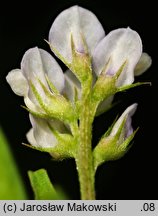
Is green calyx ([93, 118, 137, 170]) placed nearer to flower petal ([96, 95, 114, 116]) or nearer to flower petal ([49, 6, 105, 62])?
flower petal ([96, 95, 114, 116])

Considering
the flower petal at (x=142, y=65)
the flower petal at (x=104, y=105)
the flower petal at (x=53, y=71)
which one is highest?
the flower petal at (x=53, y=71)

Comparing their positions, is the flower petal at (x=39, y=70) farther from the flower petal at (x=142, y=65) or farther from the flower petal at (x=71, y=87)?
the flower petal at (x=142, y=65)

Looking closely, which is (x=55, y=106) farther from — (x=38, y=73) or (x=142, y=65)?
(x=142, y=65)

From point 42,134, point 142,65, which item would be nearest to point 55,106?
point 42,134

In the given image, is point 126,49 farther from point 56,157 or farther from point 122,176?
A: point 122,176

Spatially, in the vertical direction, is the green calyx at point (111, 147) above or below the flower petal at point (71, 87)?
below

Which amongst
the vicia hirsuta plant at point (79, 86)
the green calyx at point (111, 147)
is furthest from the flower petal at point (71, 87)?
the green calyx at point (111, 147)

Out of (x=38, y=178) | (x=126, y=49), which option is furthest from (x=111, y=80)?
(x=38, y=178)

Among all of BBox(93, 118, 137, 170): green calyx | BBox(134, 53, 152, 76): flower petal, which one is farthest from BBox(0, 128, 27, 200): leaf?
BBox(134, 53, 152, 76): flower petal
